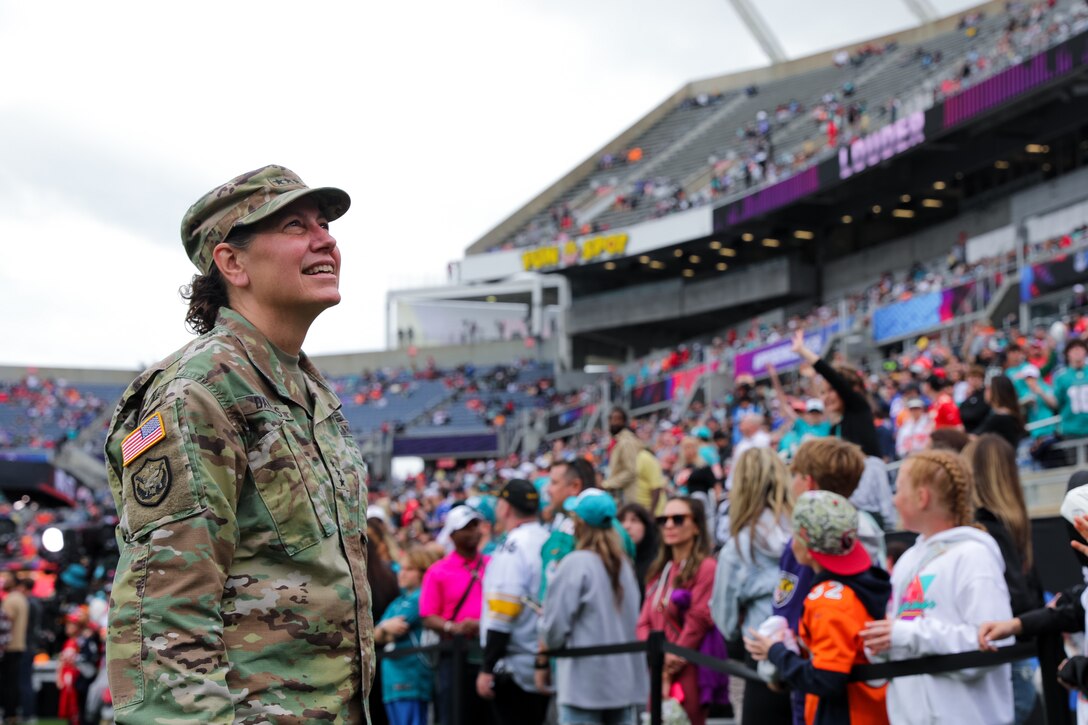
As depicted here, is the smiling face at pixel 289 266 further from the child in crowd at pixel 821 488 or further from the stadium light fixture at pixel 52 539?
the stadium light fixture at pixel 52 539

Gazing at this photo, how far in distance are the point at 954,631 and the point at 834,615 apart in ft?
1.25

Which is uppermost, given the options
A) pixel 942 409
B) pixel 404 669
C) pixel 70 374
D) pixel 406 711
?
pixel 70 374

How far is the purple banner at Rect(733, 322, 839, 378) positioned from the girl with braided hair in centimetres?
2306

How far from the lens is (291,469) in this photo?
2395 millimetres

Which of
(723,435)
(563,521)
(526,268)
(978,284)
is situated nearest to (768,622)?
(563,521)

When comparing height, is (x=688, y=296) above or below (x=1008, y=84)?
below

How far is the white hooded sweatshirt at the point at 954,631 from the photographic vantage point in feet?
13.6

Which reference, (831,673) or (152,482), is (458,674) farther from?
(152,482)

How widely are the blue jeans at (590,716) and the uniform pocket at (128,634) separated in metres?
4.41

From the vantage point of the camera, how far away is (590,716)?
6352mm

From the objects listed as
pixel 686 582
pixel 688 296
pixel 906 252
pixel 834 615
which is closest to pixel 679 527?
pixel 686 582

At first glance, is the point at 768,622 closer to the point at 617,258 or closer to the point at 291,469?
the point at 291,469

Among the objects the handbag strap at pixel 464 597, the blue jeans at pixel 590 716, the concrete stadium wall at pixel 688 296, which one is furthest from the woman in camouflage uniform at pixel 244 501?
the concrete stadium wall at pixel 688 296

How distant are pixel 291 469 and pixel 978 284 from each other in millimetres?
22205
